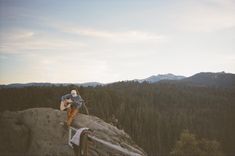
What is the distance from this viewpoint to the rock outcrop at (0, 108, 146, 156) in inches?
479

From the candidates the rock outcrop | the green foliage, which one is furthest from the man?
the green foliage

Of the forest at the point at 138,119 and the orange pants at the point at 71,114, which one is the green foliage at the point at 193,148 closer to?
the forest at the point at 138,119

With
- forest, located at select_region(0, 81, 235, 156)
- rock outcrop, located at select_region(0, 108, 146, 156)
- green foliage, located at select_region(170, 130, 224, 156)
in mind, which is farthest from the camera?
forest, located at select_region(0, 81, 235, 156)

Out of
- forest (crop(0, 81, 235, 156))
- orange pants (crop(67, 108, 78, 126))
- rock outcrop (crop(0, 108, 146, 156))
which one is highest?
orange pants (crop(67, 108, 78, 126))

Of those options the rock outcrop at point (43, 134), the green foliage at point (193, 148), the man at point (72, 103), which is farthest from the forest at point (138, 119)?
the man at point (72, 103)

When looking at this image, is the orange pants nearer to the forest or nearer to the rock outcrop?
the rock outcrop

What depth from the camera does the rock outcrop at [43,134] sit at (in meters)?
12.2

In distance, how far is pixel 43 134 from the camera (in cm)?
1274

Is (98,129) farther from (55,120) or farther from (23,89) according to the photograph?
(23,89)

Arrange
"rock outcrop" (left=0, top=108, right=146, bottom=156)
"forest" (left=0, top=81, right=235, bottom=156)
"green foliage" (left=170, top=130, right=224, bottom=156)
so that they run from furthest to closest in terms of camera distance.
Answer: "forest" (left=0, top=81, right=235, bottom=156) < "green foliage" (left=170, top=130, right=224, bottom=156) < "rock outcrop" (left=0, top=108, right=146, bottom=156)

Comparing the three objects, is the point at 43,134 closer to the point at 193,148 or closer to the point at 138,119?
the point at 193,148

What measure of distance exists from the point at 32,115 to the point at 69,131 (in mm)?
2489

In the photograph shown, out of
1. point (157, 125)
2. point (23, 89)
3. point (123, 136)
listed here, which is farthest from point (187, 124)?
point (123, 136)

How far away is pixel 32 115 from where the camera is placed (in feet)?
45.2
